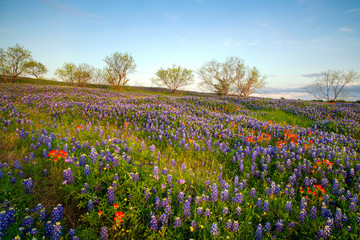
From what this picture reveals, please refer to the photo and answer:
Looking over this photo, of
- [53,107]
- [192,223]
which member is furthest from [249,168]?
[53,107]

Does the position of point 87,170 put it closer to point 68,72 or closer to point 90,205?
point 90,205

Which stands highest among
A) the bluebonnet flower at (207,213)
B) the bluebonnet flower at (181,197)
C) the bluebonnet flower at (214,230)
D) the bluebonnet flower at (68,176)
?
the bluebonnet flower at (68,176)

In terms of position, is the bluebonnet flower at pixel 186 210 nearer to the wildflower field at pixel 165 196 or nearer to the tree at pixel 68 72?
the wildflower field at pixel 165 196

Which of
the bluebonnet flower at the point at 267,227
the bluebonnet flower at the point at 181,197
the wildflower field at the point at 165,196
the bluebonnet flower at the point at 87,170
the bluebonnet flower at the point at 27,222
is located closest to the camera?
the bluebonnet flower at the point at 27,222

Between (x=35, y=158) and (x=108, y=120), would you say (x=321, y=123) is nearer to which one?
(x=108, y=120)

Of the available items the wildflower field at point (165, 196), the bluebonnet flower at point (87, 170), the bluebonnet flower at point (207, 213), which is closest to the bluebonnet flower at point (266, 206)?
the wildflower field at point (165, 196)

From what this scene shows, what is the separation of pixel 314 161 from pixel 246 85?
41169 mm

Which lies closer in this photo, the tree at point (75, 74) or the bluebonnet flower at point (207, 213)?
the bluebonnet flower at point (207, 213)

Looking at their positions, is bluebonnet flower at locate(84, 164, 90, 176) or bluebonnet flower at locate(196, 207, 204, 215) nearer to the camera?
bluebonnet flower at locate(196, 207, 204, 215)

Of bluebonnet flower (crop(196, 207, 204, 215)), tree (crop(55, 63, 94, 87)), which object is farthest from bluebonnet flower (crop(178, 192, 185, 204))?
tree (crop(55, 63, 94, 87))

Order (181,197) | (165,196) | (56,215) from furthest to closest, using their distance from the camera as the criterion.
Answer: (165,196)
(181,197)
(56,215)

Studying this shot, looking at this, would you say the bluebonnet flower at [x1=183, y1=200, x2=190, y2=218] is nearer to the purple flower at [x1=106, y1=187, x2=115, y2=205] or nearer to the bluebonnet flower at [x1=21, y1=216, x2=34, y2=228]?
the purple flower at [x1=106, y1=187, x2=115, y2=205]

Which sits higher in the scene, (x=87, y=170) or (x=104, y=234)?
(x=87, y=170)

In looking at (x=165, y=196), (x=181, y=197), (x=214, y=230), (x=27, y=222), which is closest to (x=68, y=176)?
(x=27, y=222)
